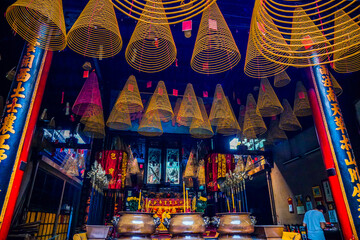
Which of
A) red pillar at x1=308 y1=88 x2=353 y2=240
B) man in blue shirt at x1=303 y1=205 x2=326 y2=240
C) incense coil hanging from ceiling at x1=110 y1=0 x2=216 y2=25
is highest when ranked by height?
incense coil hanging from ceiling at x1=110 y1=0 x2=216 y2=25

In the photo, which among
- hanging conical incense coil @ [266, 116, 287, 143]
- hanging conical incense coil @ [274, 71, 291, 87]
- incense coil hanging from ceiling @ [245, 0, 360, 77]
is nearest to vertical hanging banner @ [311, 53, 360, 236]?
incense coil hanging from ceiling @ [245, 0, 360, 77]

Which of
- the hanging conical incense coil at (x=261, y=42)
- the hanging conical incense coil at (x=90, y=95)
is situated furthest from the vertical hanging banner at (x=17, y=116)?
the hanging conical incense coil at (x=261, y=42)

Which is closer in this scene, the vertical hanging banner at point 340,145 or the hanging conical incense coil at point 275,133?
the vertical hanging banner at point 340,145

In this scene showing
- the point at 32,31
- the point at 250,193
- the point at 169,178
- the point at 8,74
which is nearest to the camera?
the point at 32,31

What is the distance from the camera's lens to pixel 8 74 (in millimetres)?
4652

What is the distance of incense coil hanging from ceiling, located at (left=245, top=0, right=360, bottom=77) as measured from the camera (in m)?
1.95

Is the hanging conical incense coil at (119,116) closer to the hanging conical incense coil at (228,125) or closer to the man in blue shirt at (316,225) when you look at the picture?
the hanging conical incense coil at (228,125)

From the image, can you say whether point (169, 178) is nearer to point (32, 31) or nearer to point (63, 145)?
point (63, 145)

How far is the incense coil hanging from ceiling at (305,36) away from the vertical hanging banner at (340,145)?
1.12 feet

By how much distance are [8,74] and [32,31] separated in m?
2.53

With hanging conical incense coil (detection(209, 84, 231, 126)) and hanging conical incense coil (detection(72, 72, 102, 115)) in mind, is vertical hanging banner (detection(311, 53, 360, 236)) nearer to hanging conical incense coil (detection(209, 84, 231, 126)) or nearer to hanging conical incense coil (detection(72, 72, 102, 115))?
hanging conical incense coil (detection(209, 84, 231, 126))

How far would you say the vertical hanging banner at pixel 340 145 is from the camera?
3092mm

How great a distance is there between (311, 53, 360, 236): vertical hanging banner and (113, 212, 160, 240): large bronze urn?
8.76 feet

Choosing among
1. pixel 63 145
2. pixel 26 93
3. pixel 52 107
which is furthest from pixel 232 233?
pixel 52 107
